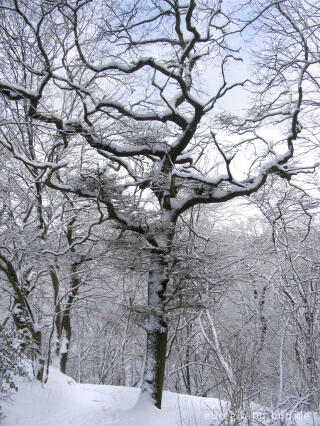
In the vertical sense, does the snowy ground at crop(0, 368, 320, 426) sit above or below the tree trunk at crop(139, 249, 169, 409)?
below

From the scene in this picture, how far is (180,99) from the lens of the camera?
26.5 ft

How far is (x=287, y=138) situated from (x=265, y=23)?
2.37m

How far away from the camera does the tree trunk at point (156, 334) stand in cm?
700

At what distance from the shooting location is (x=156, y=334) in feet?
23.9

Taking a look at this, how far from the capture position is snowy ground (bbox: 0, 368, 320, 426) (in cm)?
601

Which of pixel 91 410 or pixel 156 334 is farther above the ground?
pixel 156 334

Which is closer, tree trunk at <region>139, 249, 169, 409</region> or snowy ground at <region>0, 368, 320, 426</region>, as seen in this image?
snowy ground at <region>0, 368, 320, 426</region>

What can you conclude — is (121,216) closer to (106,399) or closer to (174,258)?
(174,258)

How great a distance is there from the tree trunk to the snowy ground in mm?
395

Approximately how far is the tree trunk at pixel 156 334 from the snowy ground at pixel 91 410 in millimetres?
395

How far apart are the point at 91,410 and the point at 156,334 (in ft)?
7.08

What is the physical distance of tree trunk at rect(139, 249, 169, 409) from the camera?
700 centimetres

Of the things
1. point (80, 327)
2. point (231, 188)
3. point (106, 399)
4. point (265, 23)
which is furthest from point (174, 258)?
point (80, 327)

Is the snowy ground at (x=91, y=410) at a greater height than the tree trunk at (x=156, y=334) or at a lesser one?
lesser
